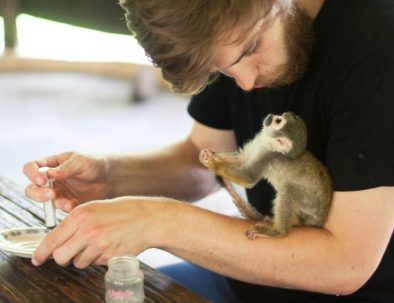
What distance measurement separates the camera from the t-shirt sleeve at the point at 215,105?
1379mm

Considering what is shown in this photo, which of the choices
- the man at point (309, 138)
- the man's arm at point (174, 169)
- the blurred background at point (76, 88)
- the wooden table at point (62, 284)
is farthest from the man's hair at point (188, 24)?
the blurred background at point (76, 88)

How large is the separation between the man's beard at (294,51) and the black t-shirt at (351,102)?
0.10ft

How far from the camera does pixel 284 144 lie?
987mm

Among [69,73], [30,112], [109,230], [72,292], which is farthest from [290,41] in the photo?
[69,73]

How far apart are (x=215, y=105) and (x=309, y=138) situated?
352 mm

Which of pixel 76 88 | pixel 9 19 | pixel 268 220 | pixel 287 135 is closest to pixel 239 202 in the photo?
pixel 268 220

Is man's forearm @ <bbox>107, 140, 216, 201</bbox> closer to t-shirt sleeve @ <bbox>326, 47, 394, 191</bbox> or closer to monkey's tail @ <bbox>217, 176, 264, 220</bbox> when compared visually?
monkey's tail @ <bbox>217, 176, 264, 220</bbox>

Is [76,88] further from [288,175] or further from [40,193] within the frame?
[288,175]

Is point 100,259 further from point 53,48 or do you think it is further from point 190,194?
point 53,48

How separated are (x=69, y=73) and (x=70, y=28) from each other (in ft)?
1.13

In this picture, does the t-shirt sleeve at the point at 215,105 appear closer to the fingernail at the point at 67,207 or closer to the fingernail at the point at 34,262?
the fingernail at the point at 67,207

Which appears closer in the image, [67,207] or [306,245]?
[306,245]

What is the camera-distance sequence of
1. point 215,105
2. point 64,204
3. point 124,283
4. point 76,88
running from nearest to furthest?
point 124,283
point 64,204
point 215,105
point 76,88

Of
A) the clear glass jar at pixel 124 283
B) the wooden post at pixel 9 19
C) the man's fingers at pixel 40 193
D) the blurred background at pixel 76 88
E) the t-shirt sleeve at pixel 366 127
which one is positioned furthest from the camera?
the wooden post at pixel 9 19
